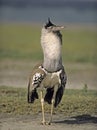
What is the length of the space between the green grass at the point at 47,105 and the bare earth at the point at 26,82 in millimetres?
433

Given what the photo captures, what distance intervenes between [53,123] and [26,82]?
7.26 m

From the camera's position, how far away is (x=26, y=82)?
1900cm

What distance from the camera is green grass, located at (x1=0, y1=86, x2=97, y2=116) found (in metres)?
12.9

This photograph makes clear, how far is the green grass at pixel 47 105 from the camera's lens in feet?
42.3

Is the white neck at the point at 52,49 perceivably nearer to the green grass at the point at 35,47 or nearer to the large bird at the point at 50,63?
the large bird at the point at 50,63

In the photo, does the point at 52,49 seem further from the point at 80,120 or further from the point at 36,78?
the point at 80,120

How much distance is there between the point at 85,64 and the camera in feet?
79.7

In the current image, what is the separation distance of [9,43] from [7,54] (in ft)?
26.4

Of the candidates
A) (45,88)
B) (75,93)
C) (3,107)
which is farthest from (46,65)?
(75,93)

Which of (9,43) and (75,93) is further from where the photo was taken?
(9,43)

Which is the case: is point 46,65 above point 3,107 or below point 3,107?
above

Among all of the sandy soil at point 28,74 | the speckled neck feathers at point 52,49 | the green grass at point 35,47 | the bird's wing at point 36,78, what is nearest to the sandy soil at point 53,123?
Result: the bird's wing at point 36,78

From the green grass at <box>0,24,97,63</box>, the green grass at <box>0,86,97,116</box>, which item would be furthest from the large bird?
the green grass at <box>0,24,97,63</box>

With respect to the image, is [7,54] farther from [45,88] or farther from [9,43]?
[45,88]
